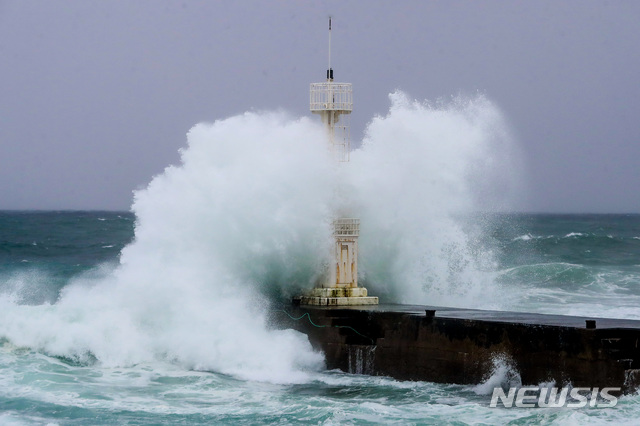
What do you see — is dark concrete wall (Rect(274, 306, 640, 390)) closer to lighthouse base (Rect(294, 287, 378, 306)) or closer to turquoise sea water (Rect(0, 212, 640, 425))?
turquoise sea water (Rect(0, 212, 640, 425))

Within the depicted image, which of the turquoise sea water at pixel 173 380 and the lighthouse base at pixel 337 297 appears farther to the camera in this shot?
the lighthouse base at pixel 337 297

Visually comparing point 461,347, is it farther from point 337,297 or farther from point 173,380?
point 173,380

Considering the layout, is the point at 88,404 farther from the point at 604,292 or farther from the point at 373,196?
the point at 604,292

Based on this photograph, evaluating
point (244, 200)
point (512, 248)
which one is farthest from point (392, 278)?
point (512, 248)

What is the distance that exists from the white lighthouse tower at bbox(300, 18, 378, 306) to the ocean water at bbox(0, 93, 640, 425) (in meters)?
0.28

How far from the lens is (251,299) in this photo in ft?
59.6

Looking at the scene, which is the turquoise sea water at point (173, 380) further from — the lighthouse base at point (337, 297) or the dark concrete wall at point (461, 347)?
the lighthouse base at point (337, 297)

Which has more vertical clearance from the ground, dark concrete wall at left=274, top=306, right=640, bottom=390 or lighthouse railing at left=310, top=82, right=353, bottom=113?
lighthouse railing at left=310, top=82, right=353, bottom=113

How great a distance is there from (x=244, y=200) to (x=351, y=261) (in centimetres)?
215

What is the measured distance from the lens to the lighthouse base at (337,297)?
58.5ft

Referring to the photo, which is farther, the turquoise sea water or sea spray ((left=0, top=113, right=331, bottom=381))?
sea spray ((left=0, top=113, right=331, bottom=381))

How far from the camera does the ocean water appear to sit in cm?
1374

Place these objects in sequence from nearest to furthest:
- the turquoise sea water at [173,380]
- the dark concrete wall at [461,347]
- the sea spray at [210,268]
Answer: the turquoise sea water at [173,380], the dark concrete wall at [461,347], the sea spray at [210,268]

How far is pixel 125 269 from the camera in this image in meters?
18.4
